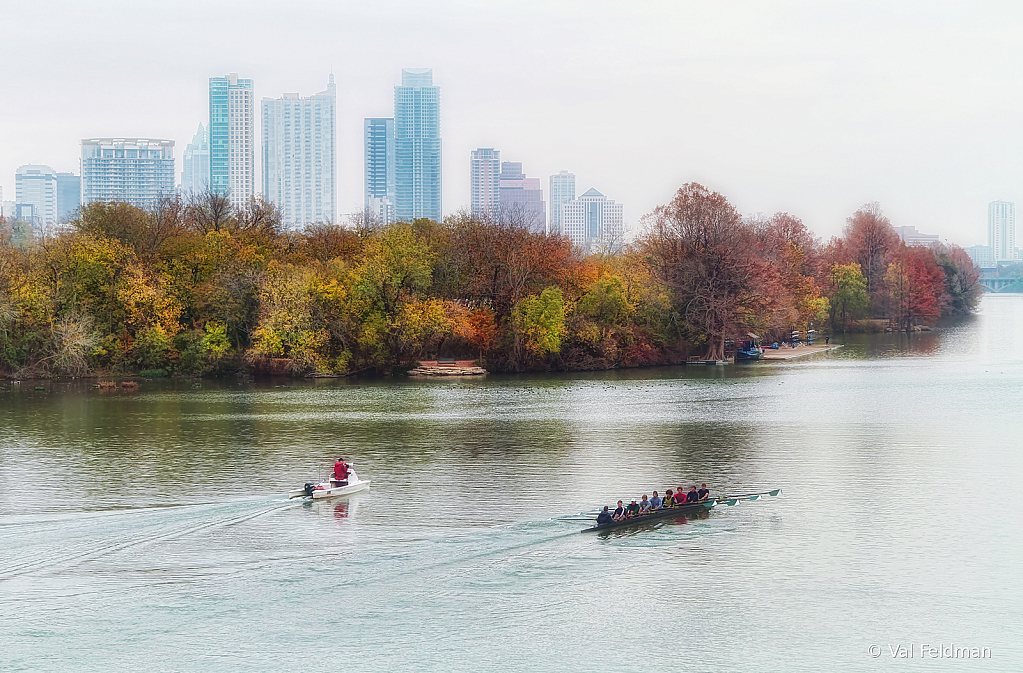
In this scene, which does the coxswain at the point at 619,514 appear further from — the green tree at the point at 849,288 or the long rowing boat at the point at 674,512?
the green tree at the point at 849,288

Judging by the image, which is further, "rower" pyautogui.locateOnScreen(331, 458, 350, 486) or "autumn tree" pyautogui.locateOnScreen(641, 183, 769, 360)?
"autumn tree" pyautogui.locateOnScreen(641, 183, 769, 360)

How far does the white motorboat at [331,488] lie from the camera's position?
108 feet

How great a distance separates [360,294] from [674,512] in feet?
152

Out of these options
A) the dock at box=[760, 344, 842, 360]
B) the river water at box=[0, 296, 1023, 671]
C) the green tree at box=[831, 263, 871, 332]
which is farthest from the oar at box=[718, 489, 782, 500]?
the green tree at box=[831, 263, 871, 332]

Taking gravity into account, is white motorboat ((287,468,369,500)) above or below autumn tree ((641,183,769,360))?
below

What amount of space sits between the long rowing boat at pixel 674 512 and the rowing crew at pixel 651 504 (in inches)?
3.3

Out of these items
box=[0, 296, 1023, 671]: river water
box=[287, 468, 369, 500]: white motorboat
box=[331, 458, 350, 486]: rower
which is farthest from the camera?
box=[331, 458, 350, 486]: rower

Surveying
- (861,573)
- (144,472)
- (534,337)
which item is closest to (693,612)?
(861,573)

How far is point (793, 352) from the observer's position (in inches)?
3546

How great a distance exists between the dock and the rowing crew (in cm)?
5514

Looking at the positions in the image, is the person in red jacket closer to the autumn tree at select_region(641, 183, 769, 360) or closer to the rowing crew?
the rowing crew

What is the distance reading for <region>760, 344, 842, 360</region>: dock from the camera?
85125 mm

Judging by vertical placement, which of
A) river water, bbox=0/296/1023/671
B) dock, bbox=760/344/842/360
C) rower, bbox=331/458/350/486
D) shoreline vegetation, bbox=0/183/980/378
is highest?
shoreline vegetation, bbox=0/183/980/378

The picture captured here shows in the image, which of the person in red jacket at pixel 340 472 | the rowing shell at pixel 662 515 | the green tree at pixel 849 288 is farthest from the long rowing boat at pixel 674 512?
the green tree at pixel 849 288
